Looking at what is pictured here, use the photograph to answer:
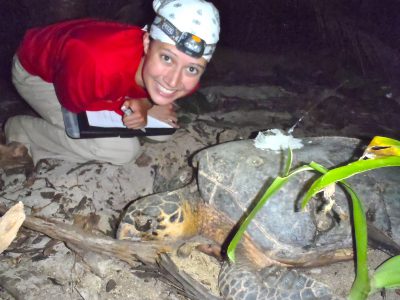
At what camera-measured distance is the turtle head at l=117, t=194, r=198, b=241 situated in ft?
4.70

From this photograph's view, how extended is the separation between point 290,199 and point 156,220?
0.60m

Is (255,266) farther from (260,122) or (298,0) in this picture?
(298,0)

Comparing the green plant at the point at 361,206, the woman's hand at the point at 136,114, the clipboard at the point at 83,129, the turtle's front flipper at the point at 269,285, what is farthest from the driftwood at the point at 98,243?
the woman's hand at the point at 136,114

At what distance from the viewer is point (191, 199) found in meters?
1.58

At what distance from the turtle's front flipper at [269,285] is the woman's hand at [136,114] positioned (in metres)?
1.06

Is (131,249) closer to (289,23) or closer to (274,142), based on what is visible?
(274,142)

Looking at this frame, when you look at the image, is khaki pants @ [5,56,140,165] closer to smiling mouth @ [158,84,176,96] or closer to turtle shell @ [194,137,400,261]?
smiling mouth @ [158,84,176,96]

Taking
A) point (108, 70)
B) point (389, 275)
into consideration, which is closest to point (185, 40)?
point (108, 70)

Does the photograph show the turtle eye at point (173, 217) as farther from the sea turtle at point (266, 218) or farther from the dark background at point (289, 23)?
the dark background at point (289, 23)

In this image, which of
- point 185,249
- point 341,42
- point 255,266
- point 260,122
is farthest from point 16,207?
point 341,42

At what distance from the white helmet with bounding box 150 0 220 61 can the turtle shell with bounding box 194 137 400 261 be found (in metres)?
0.52

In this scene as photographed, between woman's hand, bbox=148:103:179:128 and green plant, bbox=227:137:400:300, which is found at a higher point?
green plant, bbox=227:137:400:300

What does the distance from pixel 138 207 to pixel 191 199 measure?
0.26 m

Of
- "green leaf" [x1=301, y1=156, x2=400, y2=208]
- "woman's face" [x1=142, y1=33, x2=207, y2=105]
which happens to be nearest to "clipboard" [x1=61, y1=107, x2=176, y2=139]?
"woman's face" [x1=142, y1=33, x2=207, y2=105]
